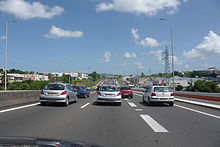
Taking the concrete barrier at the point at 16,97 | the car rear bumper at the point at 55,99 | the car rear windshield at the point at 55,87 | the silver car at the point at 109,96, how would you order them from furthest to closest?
the silver car at the point at 109,96, the car rear windshield at the point at 55,87, the car rear bumper at the point at 55,99, the concrete barrier at the point at 16,97

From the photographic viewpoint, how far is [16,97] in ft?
52.2

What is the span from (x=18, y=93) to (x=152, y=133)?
39.7 feet

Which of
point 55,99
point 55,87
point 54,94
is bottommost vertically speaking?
point 55,99

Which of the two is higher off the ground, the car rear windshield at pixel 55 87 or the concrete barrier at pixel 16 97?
the car rear windshield at pixel 55 87

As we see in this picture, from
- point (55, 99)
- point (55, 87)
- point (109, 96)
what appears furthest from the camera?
point (109, 96)

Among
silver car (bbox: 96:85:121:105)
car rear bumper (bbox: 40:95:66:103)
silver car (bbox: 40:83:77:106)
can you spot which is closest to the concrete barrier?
silver car (bbox: 40:83:77:106)

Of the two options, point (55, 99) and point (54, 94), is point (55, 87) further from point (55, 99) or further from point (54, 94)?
point (55, 99)

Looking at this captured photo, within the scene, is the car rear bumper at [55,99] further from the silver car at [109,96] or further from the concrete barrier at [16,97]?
the silver car at [109,96]

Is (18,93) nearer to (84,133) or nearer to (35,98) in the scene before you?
(35,98)

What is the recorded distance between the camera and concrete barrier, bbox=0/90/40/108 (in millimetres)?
14104

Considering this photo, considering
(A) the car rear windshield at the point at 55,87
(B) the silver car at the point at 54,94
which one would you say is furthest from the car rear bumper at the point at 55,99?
(A) the car rear windshield at the point at 55,87

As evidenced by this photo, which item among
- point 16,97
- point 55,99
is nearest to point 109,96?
point 55,99

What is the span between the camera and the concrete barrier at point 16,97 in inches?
555

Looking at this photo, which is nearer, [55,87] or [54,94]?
[54,94]
